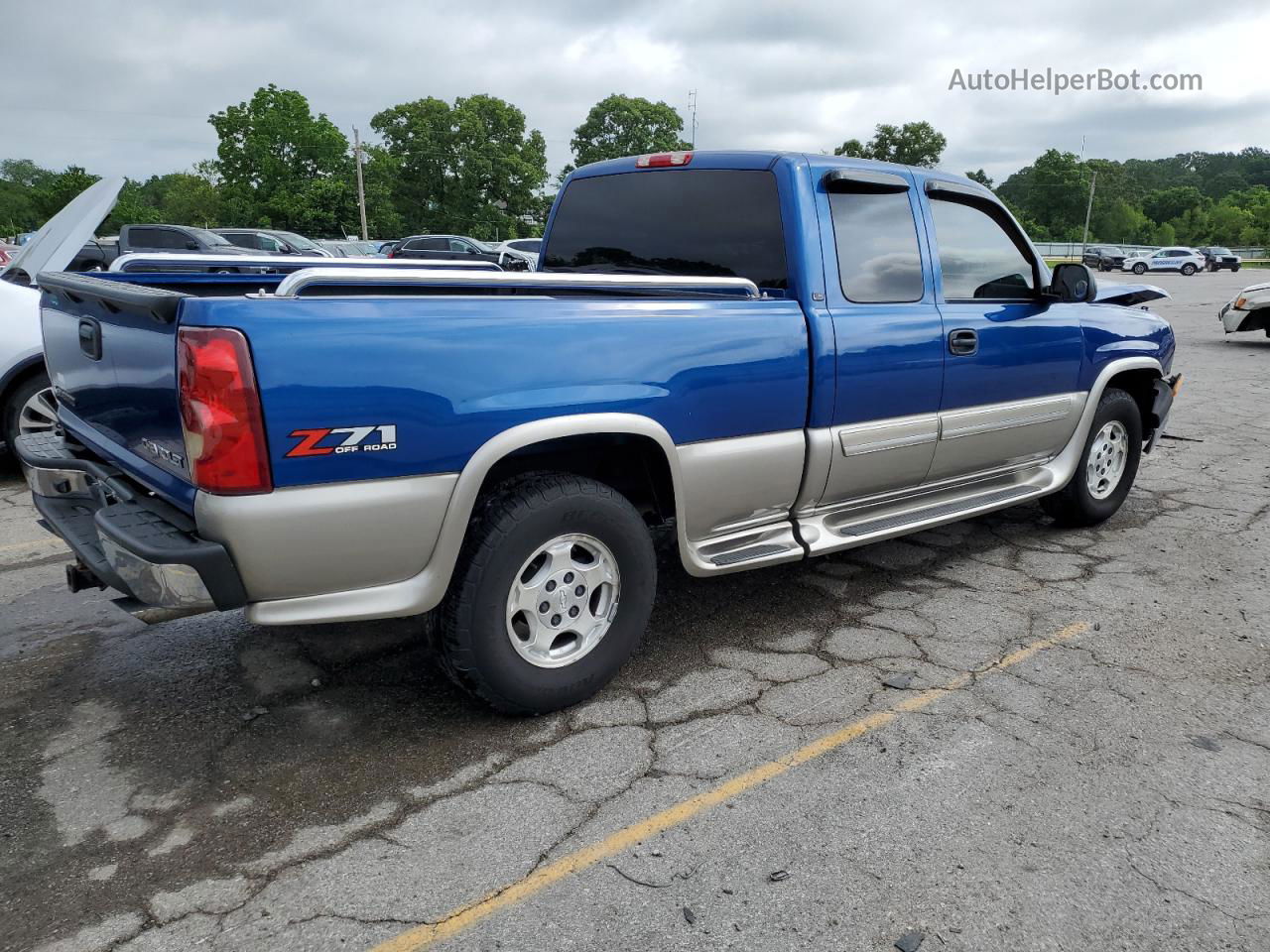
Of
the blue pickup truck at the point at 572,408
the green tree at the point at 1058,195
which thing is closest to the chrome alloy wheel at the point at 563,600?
the blue pickup truck at the point at 572,408

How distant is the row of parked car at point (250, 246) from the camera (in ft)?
56.4

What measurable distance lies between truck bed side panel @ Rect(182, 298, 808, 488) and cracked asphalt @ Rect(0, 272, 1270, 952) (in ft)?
3.18

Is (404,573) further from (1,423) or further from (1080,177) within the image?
(1080,177)

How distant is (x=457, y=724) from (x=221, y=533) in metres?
1.07

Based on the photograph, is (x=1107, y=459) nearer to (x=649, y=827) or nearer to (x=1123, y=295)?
(x=1123, y=295)

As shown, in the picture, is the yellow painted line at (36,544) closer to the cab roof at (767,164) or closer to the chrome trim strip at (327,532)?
the chrome trim strip at (327,532)

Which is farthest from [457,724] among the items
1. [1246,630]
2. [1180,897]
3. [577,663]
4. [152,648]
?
[1246,630]

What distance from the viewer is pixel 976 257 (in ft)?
14.5

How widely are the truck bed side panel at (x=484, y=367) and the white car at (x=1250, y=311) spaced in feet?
47.2

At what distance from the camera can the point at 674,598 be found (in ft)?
14.2

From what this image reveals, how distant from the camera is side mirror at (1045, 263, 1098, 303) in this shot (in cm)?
458

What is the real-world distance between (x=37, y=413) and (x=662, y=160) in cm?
452

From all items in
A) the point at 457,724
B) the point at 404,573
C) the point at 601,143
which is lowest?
the point at 457,724

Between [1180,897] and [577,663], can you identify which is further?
[577,663]
